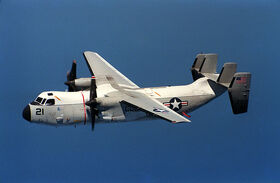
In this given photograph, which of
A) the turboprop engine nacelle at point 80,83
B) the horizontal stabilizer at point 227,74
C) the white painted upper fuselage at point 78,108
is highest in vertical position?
the horizontal stabilizer at point 227,74

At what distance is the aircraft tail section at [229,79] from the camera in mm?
25141

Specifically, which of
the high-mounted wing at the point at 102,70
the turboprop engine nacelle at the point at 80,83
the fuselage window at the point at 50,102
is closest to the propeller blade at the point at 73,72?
the turboprop engine nacelle at the point at 80,83

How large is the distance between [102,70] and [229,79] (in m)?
9.04

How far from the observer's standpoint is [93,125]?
73.6 feet

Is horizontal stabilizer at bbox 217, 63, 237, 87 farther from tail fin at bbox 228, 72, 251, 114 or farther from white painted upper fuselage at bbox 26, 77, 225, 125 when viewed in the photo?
white painted upper fuselage at bbox 26, 77, 225, 125

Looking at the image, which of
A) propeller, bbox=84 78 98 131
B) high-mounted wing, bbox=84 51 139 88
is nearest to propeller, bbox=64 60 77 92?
high-mounted wing, bbox=84 51 139 88

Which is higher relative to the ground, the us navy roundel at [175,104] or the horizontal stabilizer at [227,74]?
the horizontal stabilizer at [227,74]

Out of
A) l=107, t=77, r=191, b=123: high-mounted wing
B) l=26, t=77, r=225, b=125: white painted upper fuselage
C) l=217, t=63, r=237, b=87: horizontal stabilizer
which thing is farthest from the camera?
l=217, t=63, r=237, b=87: horizontal stabilizer

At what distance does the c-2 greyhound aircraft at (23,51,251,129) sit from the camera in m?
22.7

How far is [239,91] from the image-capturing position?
A: 25.2 metres

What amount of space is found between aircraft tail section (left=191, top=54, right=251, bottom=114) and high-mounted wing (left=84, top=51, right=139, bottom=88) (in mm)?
5239

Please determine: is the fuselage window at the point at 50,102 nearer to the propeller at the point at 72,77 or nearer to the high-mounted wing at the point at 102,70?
the propeller at the point at 72,77

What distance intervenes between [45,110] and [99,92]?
3520mm

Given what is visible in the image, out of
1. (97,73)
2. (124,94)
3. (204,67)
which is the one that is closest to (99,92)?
(124,94)
